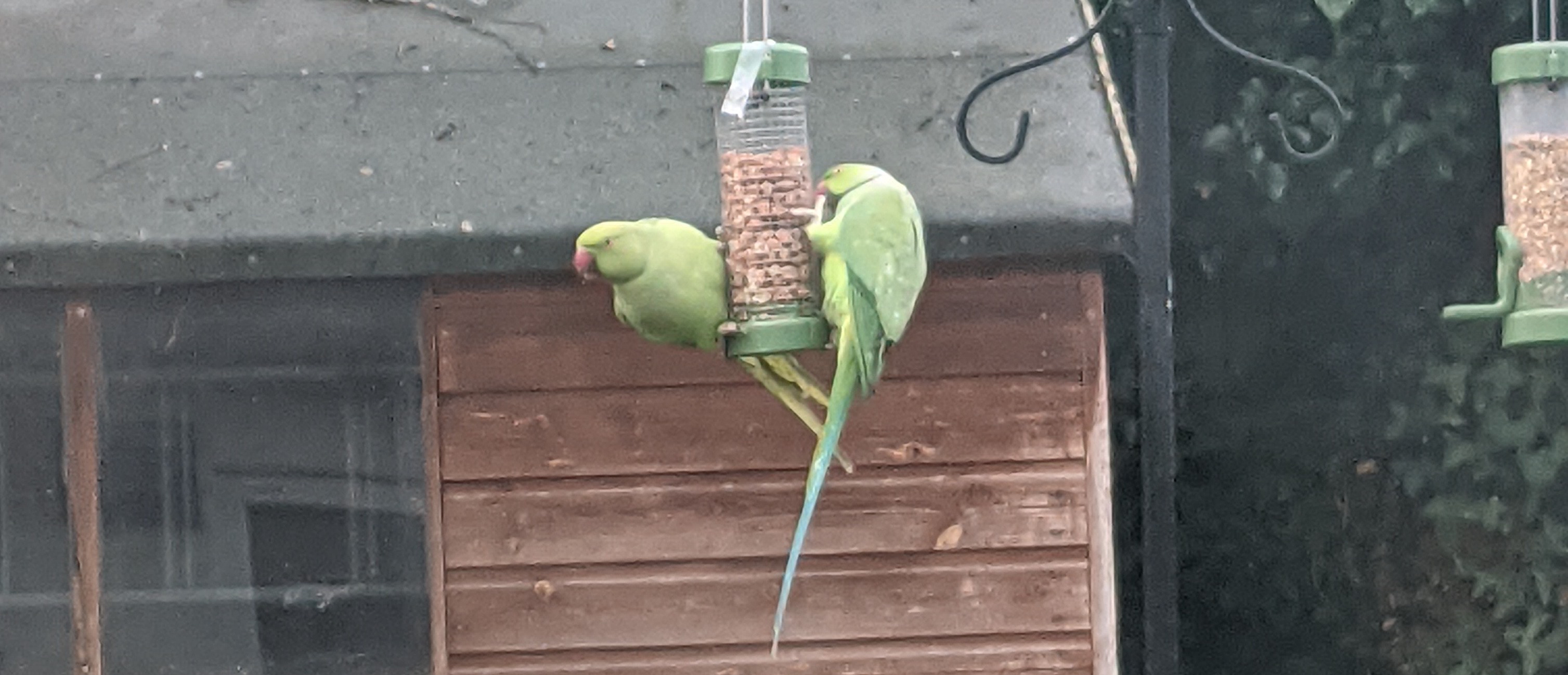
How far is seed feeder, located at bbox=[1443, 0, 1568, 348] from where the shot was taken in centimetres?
218

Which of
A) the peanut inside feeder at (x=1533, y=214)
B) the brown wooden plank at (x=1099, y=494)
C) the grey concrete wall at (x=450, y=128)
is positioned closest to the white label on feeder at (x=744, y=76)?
the grey concrete wall at (x=450, y=128)

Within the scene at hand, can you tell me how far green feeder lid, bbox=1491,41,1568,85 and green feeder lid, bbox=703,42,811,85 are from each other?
91cm

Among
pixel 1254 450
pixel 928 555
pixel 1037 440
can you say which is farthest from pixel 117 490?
pixel 1254 450

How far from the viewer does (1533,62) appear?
6.97ft

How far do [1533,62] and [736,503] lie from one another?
51.0 inches

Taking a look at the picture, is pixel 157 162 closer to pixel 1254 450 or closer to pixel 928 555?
pixel 928 555

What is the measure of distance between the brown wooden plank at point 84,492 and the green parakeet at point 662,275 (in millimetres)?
963

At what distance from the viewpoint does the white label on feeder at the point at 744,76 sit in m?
1.86

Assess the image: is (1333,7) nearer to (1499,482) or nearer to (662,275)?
(1499,482)

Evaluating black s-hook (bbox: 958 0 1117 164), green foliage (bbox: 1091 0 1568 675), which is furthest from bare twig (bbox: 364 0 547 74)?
green foliage (bbox: 1091 0 1568 675)

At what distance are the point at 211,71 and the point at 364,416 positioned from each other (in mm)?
567

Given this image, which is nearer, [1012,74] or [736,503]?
[1012,74]

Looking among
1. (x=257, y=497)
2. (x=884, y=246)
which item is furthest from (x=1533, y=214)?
(x=257, y=497)

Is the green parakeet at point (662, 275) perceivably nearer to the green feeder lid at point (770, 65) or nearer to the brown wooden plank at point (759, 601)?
the green feeder lid at point (770, 65)
